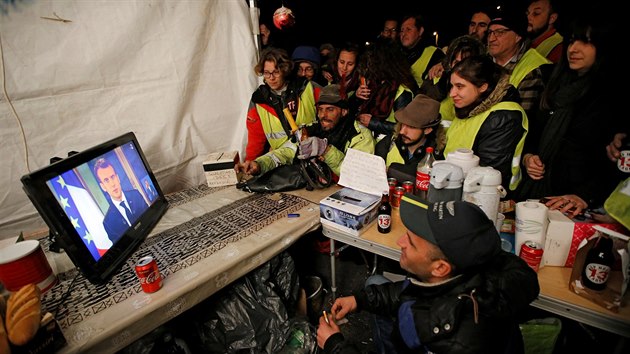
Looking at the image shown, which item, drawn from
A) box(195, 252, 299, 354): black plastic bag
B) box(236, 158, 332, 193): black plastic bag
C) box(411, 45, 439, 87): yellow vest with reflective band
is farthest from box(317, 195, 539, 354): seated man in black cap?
box(411, 45, 439, 87): yellow vest with reflective band

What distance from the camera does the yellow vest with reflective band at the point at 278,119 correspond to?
2777 mm

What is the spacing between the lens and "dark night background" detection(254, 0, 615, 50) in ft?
21.0

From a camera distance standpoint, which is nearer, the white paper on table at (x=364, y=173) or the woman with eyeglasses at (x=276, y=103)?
the white paper on table at (x=364, y=173)

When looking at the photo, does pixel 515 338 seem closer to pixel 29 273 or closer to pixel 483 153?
pixel 483 153

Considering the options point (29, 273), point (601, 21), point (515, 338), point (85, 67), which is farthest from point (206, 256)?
point (601, 21)

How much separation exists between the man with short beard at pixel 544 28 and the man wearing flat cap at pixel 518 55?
50cm

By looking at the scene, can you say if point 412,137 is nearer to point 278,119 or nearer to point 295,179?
point 295,179

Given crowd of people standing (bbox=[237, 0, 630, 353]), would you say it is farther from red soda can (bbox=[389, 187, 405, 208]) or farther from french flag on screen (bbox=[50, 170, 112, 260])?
french flag on screen (bbox=[50, 170, 112, 260])

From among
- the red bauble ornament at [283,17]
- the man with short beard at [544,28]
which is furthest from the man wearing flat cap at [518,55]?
the red bauble ornament at [283,17]

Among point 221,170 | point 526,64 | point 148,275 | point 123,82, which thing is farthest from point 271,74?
point 526,64

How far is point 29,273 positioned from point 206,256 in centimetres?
74

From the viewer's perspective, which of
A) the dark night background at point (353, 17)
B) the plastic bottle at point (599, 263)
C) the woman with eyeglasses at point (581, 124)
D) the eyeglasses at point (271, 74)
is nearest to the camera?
the plastic bottle at point (599, 263)

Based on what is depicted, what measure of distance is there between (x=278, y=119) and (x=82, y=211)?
1732mm

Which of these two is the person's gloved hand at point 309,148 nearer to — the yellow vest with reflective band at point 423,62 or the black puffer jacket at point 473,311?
the black puffer jacket at point 473,311
